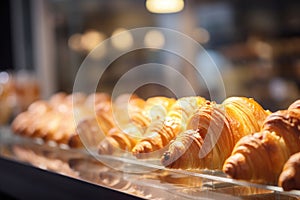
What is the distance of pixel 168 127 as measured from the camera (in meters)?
1.07

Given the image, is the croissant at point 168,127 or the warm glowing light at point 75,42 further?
the warm glowing light at point 75,42

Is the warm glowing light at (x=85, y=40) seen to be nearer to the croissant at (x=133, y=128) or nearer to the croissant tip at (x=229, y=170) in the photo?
the croissant at (x=133, y=128)

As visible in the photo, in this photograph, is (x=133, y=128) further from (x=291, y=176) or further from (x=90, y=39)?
(x=90, y=39)

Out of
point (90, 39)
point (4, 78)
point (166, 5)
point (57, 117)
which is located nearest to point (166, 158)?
point (57, 117)

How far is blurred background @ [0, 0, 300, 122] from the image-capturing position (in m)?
3.86

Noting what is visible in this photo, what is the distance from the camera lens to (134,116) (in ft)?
4.07

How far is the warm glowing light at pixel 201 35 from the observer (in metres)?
4.22

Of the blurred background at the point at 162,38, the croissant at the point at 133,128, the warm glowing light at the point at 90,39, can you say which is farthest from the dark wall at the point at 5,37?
the croissant at the point at 133,128

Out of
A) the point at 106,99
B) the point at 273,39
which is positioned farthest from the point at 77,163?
the point at 273,39

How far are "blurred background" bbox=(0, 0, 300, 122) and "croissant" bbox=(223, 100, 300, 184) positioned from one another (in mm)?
2344

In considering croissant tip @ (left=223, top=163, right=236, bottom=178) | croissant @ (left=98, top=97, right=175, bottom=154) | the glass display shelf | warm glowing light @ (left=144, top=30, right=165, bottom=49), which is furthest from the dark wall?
croissant tip @ (left=223, top=163, right=236, bottom=178)

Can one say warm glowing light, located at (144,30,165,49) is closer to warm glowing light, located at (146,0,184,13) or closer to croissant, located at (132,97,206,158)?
warm glowing light, located at (146,0,184,13)

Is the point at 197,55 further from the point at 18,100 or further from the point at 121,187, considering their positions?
the point at 121,187

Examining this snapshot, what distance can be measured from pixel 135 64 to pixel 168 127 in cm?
345
